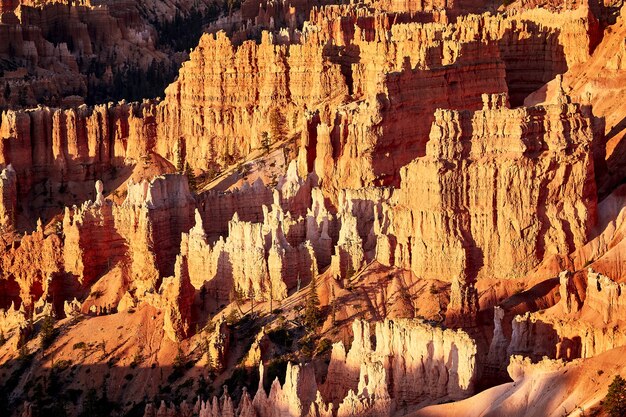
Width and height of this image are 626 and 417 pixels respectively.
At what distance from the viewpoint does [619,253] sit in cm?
7525

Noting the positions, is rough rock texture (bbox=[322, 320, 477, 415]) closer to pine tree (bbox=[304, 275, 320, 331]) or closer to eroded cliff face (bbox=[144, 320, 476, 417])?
eroded cliff face (bbox=[144, 320, 476, 417])

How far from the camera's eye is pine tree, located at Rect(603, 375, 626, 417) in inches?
2336

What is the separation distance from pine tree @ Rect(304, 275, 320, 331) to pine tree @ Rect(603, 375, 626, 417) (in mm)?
18735

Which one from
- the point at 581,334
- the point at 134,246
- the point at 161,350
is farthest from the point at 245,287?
the point at 581,334

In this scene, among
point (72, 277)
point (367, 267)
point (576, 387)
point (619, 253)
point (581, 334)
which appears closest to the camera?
point (576, 387)

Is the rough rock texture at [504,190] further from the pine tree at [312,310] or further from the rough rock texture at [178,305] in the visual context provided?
the rough rock texture at [178,305]

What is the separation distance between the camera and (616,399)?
196 feet

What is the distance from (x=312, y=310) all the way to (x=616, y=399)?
20282 millimetres

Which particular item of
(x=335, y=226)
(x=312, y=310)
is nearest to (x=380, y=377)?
(x=312, y=310)

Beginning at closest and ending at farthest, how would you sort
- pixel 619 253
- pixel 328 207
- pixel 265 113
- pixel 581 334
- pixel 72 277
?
pixel 581 334 → pixel 619 253 → pixel 328 207 → pixel 72 277 → pixel 265 113

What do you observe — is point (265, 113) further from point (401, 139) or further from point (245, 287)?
point (245, 287)

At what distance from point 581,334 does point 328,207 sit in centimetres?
2354

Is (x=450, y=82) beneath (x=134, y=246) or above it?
above

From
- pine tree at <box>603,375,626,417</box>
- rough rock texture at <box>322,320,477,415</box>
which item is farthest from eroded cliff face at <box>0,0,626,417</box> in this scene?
pine tree at <box>603,375,626,417</box>
